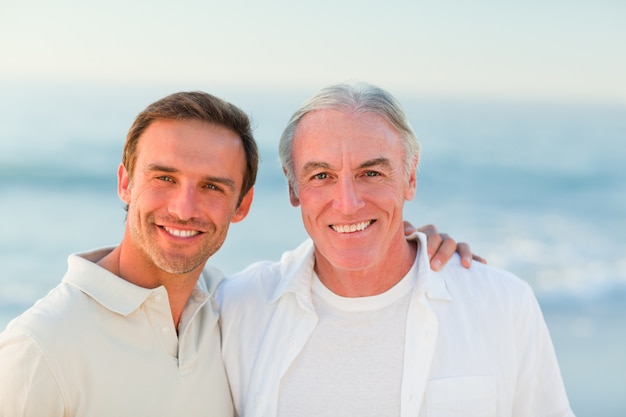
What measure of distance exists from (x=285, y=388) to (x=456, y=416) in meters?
0.71

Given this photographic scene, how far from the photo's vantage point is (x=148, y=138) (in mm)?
3064

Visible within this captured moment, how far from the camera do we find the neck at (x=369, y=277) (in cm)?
A: 325

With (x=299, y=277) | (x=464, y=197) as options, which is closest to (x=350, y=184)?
(x=299, y=277)

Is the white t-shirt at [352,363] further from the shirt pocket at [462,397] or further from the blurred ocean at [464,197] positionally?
the blurred ocean at [464,197]

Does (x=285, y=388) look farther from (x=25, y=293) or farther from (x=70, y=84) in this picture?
(x=70, y=84)

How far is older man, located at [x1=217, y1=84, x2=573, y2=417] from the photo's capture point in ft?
9.89

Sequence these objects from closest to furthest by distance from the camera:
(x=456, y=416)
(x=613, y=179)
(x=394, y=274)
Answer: (x=456, y=416) < (x=394, y=274) < (x=613, y=179)

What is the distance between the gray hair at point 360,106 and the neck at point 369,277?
40 cm

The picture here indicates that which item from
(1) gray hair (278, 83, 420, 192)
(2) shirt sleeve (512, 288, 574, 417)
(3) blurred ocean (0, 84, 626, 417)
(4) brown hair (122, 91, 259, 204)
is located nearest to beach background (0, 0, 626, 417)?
(3) blurred ocean (0, 84, 626, 417)

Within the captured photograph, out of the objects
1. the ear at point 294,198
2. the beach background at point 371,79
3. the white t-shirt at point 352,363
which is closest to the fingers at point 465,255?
the white t-shirt at point 352,363

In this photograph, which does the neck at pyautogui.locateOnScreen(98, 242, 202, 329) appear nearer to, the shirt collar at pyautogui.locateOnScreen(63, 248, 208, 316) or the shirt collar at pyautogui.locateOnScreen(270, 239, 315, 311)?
the shirt collar at pyautogui.locateOnScreen(63, 248, 208, 316)

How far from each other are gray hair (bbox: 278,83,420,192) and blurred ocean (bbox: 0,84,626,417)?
406 cm

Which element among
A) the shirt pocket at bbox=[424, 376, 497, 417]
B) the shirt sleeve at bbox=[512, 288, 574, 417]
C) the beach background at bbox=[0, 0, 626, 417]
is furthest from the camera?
the beach background at bbox=[0, 0, 626, 417]

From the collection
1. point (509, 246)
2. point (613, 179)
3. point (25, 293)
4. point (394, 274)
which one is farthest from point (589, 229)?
point (394, 274)
